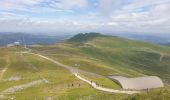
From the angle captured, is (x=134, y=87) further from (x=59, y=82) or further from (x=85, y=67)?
(x=85, y=67)

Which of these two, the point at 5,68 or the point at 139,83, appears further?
the point at 5,68

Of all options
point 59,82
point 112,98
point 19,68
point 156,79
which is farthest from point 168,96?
point 19,68

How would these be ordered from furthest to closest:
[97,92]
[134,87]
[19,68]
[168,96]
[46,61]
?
[46,61] → [19,68] → [134,87] → [97,92] → [168,96]

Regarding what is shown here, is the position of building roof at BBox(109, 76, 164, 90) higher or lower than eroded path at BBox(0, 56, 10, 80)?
higher

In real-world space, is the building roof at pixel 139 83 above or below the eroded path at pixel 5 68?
above

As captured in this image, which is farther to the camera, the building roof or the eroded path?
the eroded path

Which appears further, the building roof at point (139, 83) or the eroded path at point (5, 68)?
the eroded path at point (5, 68)

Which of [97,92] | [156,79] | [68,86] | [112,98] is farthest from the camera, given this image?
[156,79]

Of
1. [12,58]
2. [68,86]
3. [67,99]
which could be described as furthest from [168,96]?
[12,58]

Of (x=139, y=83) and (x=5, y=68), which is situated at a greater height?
(x=139, y=83)

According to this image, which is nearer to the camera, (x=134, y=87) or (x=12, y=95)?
(x=12, y=95)

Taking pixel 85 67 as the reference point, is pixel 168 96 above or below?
A: above
